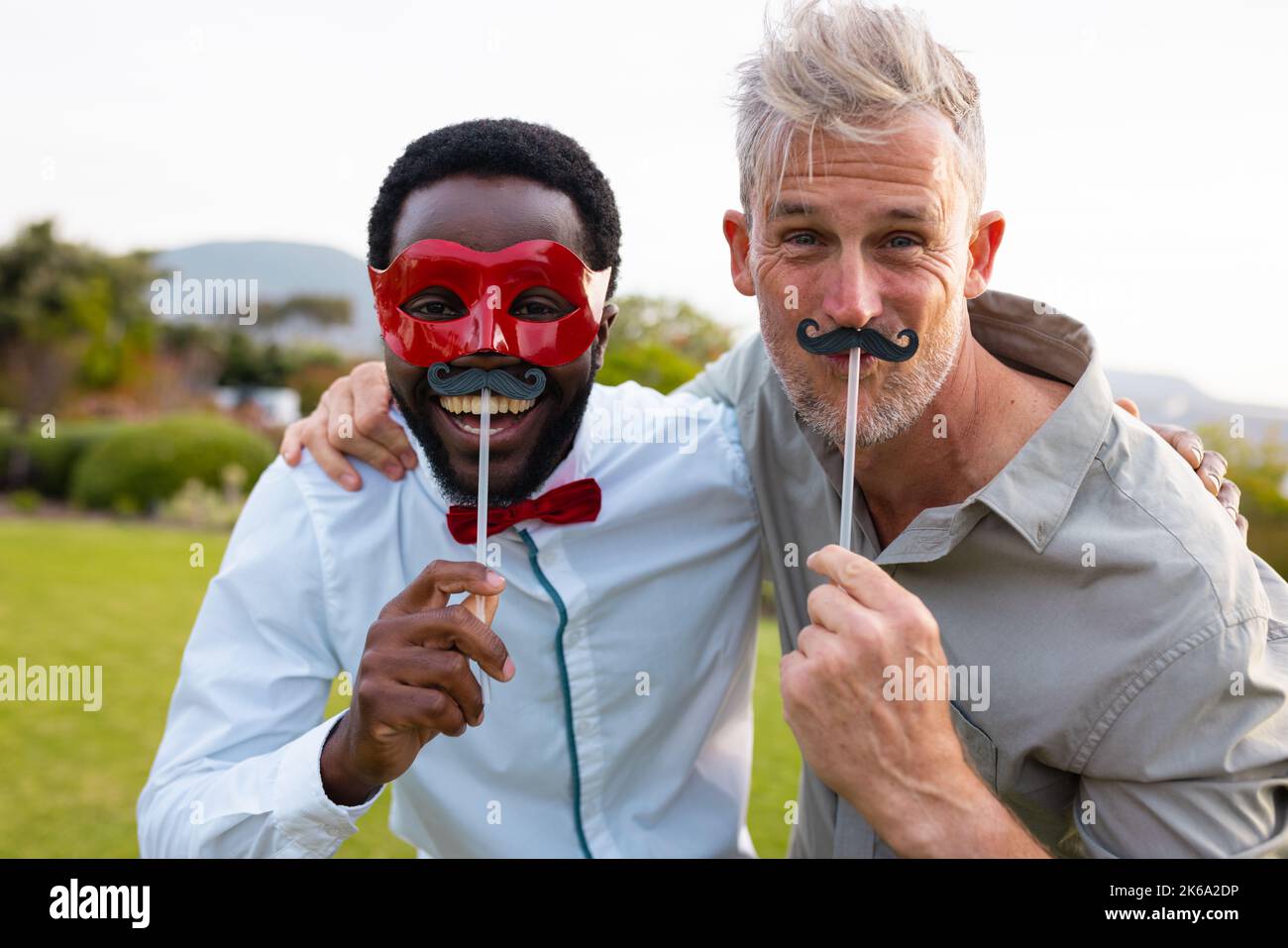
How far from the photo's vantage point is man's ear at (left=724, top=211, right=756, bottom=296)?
272 cm

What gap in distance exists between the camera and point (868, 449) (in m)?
2.67

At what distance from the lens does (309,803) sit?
2367 millimetres

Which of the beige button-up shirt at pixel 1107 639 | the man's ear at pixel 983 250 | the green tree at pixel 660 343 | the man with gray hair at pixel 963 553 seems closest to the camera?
the man with gray hair at pixel 963 553

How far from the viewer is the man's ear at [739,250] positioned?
2.72 meters

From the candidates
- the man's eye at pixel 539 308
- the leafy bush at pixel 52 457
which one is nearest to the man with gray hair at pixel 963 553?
the man's eye at pixel 539 308

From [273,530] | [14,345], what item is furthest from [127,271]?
[273,530]

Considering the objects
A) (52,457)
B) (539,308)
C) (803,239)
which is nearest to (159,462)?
(52,457)

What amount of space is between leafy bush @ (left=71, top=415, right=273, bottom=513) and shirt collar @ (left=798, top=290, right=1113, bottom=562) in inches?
514

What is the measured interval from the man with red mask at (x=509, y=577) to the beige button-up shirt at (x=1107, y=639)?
495mm

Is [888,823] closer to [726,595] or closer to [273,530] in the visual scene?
[726,595]

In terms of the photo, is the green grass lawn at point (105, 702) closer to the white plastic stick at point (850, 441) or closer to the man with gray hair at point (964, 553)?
the man with gray hair at point (964, 553)

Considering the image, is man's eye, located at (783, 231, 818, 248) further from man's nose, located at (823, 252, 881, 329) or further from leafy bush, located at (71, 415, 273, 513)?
leafy bush, located at (71, 415, 273, 513)

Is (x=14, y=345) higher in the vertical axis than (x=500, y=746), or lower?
higher
